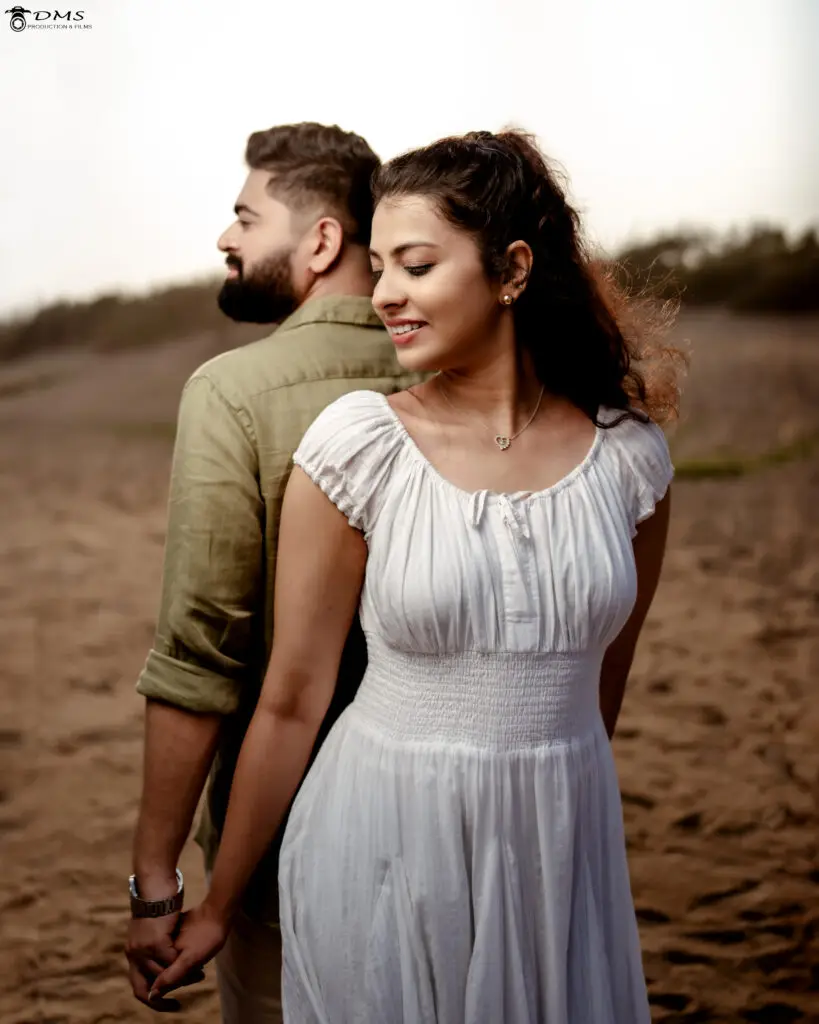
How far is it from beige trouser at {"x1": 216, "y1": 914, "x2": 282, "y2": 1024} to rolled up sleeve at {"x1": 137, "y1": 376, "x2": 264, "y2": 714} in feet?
1.19

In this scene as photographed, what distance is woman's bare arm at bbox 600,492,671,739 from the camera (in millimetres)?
1628

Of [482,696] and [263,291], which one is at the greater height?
[263,291]

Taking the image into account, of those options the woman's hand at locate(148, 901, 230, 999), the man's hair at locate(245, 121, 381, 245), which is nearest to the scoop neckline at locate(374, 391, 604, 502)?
the man's hair at locate(245, 121, 381, 245)

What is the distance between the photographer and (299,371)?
164cm

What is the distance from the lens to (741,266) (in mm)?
7559

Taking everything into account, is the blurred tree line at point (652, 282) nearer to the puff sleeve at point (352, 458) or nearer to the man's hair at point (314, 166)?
the man's hair at point (314, 166)

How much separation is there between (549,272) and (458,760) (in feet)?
1.88

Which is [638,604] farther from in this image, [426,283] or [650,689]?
[650,689]

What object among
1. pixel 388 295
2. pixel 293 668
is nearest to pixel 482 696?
pixel 293 668

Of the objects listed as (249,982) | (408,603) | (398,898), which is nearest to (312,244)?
(408,603)

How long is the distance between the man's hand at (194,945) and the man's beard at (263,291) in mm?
752

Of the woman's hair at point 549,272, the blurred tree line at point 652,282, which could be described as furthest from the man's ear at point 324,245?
the blurred tree line at point 652,282

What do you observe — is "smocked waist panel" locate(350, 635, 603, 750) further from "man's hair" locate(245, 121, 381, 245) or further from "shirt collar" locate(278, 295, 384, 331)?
"man's hair" locate(245, 121, 381, 245)

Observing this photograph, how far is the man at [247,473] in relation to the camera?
158 cm
